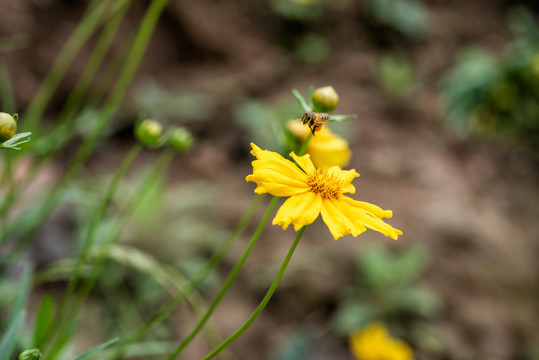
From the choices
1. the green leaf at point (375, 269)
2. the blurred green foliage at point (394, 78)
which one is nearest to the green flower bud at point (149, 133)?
the green leaf at point (375, 269)

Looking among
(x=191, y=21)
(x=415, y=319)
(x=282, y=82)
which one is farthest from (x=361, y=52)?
(x=415, y=319)

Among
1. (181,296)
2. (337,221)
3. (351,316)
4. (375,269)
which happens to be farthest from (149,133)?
(375,269)

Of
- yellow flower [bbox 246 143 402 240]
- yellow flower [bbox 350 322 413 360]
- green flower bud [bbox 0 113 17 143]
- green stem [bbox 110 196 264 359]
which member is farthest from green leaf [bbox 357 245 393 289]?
green flower bud [bbox 0 113 17 143]

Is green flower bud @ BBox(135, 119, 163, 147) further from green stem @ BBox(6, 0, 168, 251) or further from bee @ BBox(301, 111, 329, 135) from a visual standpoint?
bee @ BBox(301, 111, 329, 135)

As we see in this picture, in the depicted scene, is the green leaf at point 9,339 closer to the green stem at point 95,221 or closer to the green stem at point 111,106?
the green stem at point 95,221

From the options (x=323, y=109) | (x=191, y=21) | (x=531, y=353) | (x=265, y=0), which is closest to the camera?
(x=323, y=109)

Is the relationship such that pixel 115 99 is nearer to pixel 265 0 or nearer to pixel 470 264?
pixel 470 264
